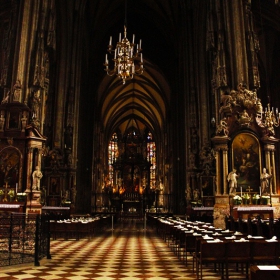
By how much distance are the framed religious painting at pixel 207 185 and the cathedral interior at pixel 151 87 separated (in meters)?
0.07

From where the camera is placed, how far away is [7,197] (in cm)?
1753

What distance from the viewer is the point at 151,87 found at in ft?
161

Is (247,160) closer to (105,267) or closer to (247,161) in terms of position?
(247,161)

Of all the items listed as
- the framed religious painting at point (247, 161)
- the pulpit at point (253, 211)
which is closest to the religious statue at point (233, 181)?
the framed religious painting at point (247, 161)

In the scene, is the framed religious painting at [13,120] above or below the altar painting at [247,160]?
above

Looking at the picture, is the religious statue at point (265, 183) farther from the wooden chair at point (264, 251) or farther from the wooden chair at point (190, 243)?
the wooden chair at point (264, 251)

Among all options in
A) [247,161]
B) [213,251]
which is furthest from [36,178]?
[213,251]

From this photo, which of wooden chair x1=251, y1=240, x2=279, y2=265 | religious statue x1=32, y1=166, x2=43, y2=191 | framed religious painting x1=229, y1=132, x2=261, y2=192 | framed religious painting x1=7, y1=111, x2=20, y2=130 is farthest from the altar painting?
wooden chair x1=251, y1=240, x2=279, y2=265

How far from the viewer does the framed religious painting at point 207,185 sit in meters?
25.7

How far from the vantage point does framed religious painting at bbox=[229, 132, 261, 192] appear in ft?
57.1

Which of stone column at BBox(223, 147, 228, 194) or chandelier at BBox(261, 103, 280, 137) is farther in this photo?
stone column at BBox(223, 147, 228, 194)

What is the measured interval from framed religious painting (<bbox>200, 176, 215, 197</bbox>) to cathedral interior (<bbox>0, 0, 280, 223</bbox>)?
→ 2.7 inches

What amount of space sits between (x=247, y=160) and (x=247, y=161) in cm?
5

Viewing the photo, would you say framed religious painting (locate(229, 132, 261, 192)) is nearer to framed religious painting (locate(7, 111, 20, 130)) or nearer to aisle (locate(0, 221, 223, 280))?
aisle (locate(0, 221, 223, 280))
